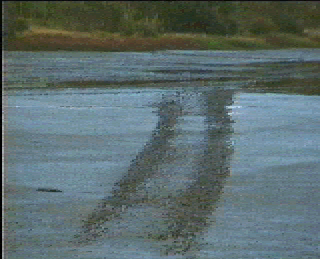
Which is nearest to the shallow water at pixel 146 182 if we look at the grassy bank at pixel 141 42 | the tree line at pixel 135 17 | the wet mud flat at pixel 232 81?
the wet mud flat at pixel 232 81

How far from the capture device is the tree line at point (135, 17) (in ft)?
183

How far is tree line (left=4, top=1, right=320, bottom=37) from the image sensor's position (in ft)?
183

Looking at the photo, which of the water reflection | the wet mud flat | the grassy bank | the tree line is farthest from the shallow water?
the tree line

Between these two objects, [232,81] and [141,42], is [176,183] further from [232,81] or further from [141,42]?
[141,42]

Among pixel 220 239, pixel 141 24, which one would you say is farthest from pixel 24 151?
pixel 141 24

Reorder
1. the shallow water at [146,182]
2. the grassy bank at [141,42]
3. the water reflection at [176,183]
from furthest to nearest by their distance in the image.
Answer: the grassy bank at [141,42] < the water reflection at [176,183] < the shallow water at [146,182]

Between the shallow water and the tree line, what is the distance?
113 feet

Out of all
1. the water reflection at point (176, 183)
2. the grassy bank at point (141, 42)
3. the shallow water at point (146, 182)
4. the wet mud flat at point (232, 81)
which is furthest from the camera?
the grassy bank at point (141, 42)

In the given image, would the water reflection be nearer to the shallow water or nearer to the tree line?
the shallow water

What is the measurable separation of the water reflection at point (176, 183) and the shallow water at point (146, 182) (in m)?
0.06

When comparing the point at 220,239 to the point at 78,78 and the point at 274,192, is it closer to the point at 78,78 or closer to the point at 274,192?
the point at 274,192

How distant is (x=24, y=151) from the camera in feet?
41.1

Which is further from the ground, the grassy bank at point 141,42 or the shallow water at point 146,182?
the shallow water at point 146,182

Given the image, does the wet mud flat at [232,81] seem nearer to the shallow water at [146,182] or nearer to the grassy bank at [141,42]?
the shallow water at [146,182]
